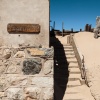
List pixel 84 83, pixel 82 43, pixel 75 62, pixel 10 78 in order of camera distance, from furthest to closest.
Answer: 1. pixel 82 43
2. pixel 75 62
3. pixel 84 83
4. pixel 10 78

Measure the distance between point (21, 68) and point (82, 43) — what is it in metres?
10.3

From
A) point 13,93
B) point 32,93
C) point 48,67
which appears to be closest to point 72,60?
point 48,67

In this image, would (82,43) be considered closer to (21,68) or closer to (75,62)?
(75,62)

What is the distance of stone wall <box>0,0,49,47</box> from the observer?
4797 millimetres

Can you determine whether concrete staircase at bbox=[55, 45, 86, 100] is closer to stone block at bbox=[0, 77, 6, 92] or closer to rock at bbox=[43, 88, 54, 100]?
rock at bbox=[43, 88, 54, 100]

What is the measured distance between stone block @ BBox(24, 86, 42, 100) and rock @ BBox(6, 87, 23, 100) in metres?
0.10

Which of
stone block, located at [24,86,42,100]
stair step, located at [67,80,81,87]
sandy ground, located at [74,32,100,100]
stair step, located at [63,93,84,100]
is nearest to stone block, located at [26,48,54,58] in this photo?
stone block, located at [24,86,42,100]

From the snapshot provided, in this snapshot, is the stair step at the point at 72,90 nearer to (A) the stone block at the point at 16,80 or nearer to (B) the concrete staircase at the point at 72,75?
(B) the concrete staircase at the point at 72,75

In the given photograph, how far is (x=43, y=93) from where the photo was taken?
472cm

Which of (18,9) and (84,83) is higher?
(18,9)

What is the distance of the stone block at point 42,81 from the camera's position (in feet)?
15.4

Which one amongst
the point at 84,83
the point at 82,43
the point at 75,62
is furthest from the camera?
the point at 82,43

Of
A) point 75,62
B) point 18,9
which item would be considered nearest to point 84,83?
point 75,62

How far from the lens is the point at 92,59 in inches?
461
